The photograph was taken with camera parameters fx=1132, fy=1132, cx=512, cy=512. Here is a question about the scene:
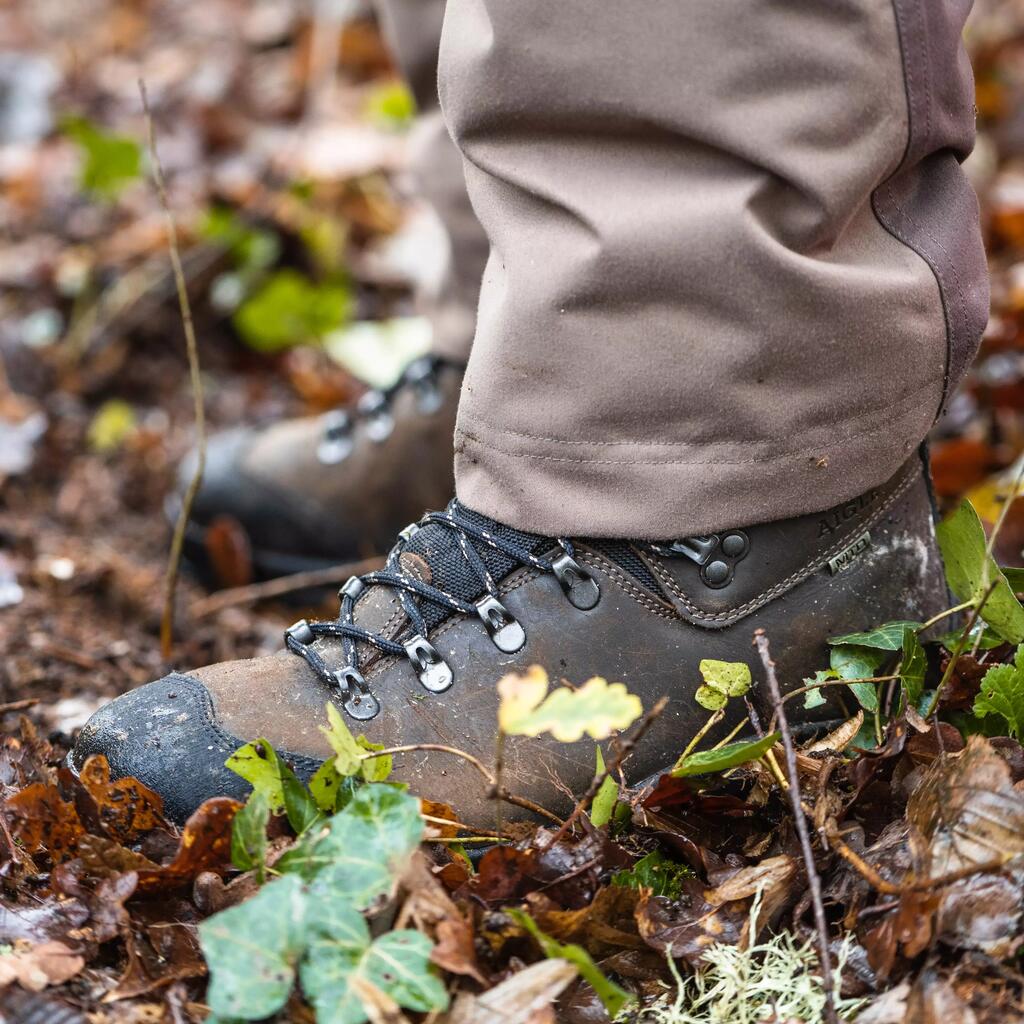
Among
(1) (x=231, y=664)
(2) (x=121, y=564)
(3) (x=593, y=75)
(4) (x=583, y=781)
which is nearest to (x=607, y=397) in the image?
(3) (x=593, y=75)

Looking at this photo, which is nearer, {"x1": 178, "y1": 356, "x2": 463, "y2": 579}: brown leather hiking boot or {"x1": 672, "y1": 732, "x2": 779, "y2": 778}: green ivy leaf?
{"x1": 672, "y1": 732, "x2": 779, "y2": 778}: green ivy leaf

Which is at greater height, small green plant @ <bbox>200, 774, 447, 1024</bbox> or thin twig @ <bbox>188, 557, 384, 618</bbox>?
small green plant @ <bbox>200, 774, 447, 1024</bbox>

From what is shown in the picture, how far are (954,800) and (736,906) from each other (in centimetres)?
23

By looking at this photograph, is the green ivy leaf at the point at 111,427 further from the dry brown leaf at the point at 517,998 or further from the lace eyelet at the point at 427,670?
the dry brown leaf at the point at 517,998

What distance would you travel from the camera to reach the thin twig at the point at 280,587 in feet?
6.62

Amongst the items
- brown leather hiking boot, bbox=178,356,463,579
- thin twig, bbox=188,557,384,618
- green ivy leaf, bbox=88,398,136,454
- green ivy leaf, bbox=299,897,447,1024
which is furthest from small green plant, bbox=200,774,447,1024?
green ivy leaf, bbox=88,398,136,454

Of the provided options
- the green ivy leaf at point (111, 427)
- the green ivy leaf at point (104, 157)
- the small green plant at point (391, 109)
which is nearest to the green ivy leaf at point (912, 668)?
the green ivy leaf at point (111, 427)

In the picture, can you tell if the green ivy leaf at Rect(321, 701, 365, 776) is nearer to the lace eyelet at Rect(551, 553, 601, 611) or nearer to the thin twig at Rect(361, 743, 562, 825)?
the thin twig at Rect(361, 743, 562, 825)

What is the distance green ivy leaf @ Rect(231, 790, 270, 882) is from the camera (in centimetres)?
100

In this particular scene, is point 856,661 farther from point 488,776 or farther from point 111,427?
point 111,427

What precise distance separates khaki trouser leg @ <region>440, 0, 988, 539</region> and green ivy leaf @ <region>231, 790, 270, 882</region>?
16.8 inches

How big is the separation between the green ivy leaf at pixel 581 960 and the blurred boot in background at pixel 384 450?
1279 millimetres

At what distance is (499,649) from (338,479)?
3.43 ft

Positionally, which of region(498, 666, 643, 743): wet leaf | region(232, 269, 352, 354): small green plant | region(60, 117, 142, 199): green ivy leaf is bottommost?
region(232, 269, 352, 354): small green plant
